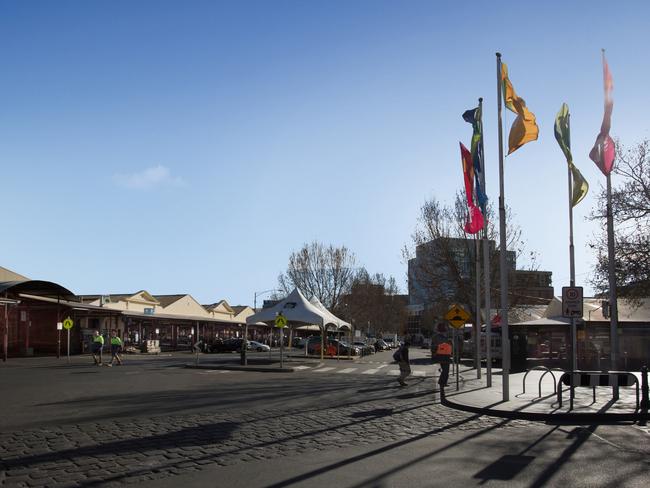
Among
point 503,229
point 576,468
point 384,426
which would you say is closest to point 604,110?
point 503,229

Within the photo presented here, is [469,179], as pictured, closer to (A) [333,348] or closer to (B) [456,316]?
(B) [456,316]

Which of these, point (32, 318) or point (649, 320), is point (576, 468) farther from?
point (32, 318)

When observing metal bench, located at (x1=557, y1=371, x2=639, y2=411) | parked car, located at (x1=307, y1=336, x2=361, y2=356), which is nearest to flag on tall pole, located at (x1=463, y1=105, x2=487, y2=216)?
metal bench, located at (x1=557, y1=371, x2=639, y2=411)

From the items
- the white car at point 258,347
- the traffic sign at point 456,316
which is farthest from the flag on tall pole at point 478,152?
the white car at point 258,347

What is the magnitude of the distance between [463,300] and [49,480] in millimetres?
36445

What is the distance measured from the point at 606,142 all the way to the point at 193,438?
13909 millimetres

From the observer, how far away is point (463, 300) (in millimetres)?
41750

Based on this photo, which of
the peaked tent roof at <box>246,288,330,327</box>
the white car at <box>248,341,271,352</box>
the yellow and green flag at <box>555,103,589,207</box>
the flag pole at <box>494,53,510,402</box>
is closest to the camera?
the flag pole at <box>494,53,510,402</box>

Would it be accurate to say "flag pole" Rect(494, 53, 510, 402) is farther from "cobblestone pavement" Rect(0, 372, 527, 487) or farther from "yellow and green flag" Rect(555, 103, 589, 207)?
"yellow and green flag" Rect(555, 103, 589, 207)

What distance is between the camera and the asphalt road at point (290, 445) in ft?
25.4

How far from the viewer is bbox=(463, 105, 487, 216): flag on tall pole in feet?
67.3

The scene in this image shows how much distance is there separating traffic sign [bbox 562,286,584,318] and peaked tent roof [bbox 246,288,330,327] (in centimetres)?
2163

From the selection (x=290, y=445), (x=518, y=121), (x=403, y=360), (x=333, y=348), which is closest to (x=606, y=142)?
(x=518, y=121)

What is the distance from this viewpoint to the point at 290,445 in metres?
9.90
